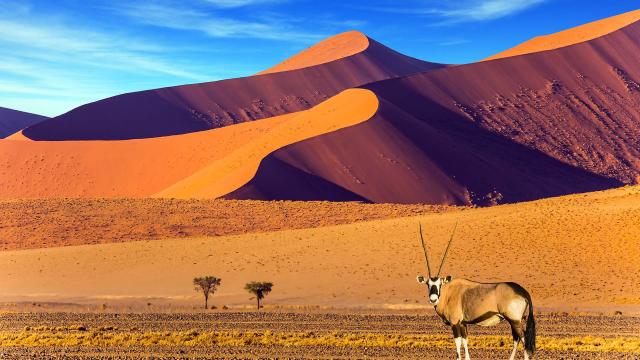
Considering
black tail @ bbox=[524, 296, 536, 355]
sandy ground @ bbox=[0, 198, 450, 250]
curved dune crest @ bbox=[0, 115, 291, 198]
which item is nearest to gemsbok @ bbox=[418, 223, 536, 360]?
black tail @ bbox=[524, 296, 536, 355]

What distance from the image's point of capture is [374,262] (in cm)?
4706

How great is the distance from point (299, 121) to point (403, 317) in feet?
253

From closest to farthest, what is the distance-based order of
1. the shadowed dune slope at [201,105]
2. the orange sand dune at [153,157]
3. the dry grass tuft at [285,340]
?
1. the dry grass tuft at [285,340]
2. the orange sand dune at [153,157]
3. the shadowed dune slope at [201,105]

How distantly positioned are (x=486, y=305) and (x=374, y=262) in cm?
3420

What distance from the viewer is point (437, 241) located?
49469 mm

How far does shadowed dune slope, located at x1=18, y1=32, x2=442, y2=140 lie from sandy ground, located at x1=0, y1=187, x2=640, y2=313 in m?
106

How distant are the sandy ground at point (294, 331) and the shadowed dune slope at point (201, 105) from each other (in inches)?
5059

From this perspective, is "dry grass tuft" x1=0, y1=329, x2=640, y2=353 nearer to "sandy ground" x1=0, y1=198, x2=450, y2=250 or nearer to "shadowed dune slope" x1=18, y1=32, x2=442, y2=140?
"sandy ground" x1=0, y1=198, x2=450, y2=250

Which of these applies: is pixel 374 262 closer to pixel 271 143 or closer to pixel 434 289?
pixel 434 289

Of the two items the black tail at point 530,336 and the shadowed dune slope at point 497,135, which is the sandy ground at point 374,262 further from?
the shadowed dune slope at point 497,135

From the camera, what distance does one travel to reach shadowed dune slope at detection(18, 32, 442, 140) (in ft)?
533

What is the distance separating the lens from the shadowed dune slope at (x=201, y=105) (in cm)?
16250

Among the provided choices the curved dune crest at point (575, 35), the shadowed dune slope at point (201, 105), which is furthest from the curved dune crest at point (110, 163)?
the curved dune crest at point (575, 35)

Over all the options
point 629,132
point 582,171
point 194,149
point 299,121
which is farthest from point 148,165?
point 629,132
